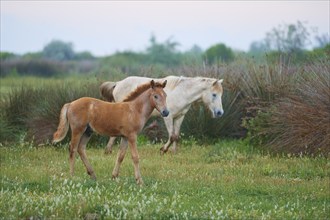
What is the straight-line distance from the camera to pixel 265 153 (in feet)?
53.9

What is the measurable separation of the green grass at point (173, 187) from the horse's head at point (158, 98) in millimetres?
1296

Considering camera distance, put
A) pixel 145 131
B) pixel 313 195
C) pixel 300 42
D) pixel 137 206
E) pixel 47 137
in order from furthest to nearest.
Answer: pixel 300 42
pixel 145 131
pixel 47 137
pixel 313 195
pixel 137 206

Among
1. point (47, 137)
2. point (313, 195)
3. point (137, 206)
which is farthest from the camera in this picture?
point (47, 137)

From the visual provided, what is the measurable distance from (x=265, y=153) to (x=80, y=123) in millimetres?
5465

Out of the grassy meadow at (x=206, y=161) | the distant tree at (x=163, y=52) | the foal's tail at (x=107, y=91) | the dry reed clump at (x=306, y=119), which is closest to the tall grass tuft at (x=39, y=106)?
the grassy meadow at (x=206, y=161)

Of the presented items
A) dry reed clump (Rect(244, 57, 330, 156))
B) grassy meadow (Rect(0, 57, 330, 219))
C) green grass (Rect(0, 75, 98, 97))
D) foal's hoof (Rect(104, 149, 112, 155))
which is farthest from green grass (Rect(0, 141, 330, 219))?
green grass (Rect(0, 75, 98, 97))

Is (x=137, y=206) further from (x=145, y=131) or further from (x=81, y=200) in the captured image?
(x=145, y=131)

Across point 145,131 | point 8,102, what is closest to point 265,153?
point 145,131

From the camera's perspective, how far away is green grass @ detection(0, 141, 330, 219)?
9688 mm

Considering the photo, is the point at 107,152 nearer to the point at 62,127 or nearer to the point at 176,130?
the point at 176,130

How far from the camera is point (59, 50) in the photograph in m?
82.6

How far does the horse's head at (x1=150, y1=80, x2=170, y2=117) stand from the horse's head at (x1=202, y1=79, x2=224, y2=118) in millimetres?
5039

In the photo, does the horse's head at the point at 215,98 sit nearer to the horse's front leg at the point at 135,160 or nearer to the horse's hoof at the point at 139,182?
the horse's front leg at the point at 135,160

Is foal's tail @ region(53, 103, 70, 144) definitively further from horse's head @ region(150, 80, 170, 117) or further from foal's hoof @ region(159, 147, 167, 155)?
foal's hoof @ region(159, 147, 167, 155)
